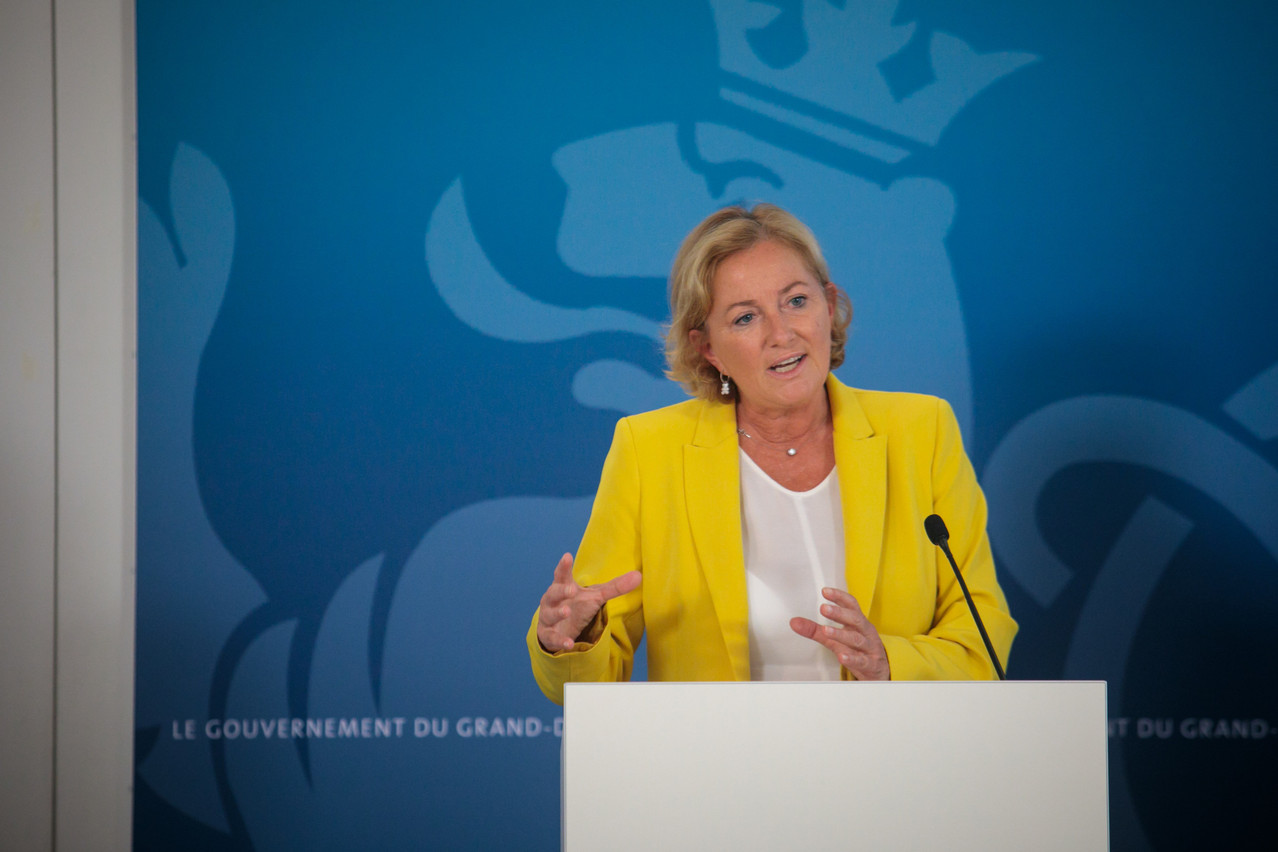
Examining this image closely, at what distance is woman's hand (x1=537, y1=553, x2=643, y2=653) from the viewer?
1.71 m

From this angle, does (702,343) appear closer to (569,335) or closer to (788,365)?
(788,365)

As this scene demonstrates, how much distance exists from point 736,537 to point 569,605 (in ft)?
1.70

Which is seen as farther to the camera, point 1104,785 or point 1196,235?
point 1196,235

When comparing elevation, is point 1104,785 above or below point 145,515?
below

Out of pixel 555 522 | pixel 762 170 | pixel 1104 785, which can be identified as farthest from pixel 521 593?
pixel 1104 785

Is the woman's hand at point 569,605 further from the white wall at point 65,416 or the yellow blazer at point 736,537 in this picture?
the white wall at point 65,416

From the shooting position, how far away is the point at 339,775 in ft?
9.11

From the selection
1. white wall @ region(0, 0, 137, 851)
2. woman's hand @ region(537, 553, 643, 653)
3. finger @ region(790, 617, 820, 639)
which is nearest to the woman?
woman's hand @ region(537, 553, 643, 653)

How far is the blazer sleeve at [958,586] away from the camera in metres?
1.97

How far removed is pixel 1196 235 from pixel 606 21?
1.86m

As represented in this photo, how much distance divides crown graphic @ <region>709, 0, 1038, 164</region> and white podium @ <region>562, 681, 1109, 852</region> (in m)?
2.05

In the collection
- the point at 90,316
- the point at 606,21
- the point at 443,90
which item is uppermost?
the point at 606,21

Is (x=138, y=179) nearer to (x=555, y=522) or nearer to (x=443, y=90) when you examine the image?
(x=443, y=90)

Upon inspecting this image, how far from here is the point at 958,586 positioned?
6.93 feet
